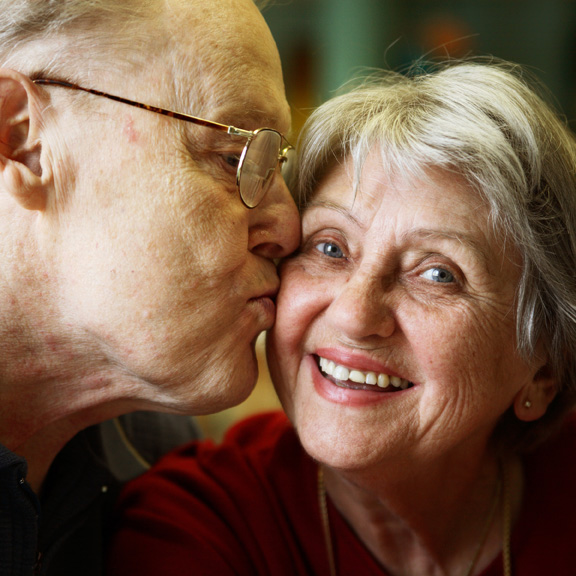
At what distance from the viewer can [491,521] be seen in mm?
1752

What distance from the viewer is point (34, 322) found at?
1.31 meters

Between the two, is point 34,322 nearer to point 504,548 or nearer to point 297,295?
point 297,295

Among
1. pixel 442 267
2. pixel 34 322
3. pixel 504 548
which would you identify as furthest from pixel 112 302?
pixel 504 548

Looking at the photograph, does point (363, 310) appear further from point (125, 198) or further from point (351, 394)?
point (125, 198)

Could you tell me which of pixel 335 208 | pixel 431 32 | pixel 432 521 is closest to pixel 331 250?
pixel 335 208

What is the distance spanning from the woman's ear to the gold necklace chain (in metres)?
0.24

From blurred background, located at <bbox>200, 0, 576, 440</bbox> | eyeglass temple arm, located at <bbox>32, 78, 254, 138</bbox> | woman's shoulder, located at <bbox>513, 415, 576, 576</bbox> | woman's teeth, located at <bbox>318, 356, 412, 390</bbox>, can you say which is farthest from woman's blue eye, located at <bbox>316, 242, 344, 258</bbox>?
blurred background, located at <bbox>200, 0, 576, 440</bbox>

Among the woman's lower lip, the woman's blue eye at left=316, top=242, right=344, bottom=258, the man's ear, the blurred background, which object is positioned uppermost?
the man's ear

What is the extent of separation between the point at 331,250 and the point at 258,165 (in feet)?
0.94

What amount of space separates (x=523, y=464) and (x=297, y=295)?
3.01 ft

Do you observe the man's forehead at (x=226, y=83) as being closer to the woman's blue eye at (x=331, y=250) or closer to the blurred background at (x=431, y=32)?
the woman's blue eye at (x=331, y=250)

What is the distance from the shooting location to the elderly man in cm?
123

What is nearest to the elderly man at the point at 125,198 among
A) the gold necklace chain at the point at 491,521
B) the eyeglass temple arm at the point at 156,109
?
the eyeglass temple arm at the point at 156,109

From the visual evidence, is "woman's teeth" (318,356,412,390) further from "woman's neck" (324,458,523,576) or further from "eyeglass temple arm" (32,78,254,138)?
"eyeglass temple arm" (32,78,254,138)
